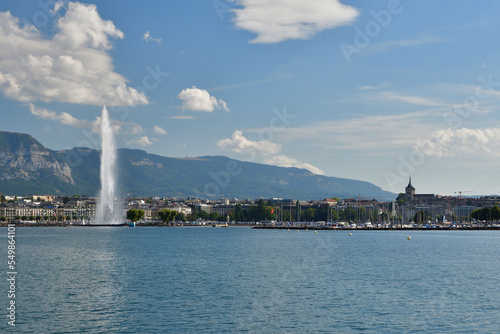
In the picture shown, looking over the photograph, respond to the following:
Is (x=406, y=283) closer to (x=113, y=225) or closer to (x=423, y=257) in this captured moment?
(x=423, y=257)

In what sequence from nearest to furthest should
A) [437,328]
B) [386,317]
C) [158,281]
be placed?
1. [437,328]
2. [386,317]
3. [158,281]

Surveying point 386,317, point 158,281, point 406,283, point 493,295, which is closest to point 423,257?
point 406,283

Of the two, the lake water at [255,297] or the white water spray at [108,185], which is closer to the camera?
the lake water at [255,297]

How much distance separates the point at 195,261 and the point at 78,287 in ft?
61.6

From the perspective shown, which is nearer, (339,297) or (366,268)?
(339,297)

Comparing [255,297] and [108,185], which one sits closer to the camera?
[255,297]

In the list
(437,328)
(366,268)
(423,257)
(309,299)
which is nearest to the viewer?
(437,328)

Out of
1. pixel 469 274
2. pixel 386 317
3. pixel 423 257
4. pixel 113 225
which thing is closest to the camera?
pixel 386 317

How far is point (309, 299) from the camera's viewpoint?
30594 millimetres

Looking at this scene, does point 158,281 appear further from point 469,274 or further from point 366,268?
point 469,274

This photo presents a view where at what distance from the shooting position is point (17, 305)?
1126 inches

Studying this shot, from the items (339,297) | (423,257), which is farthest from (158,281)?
(423,257)

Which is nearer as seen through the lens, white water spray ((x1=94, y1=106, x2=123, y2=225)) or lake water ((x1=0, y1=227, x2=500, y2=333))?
lake water ((x1=0, y1=227, x2=500, y2=333))

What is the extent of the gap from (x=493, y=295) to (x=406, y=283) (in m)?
5.95
